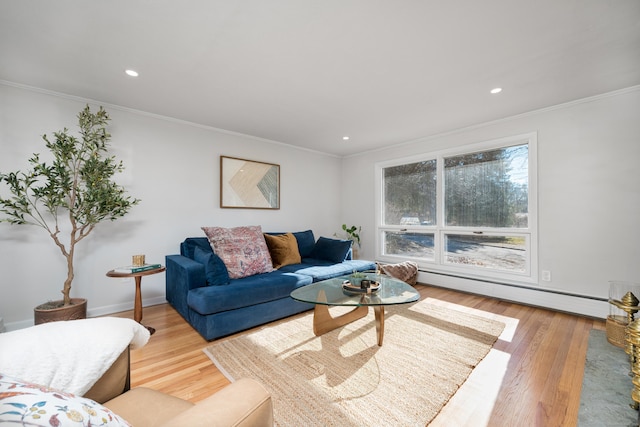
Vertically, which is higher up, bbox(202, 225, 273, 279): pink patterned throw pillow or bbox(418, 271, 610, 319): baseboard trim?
bbox(202, 225, 273, 279): pink patterned throw pillow

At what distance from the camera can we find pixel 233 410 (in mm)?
705

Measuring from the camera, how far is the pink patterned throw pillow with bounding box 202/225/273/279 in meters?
2.92

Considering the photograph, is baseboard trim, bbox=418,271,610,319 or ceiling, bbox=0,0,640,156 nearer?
ceiling, bbox=0,0,640,156

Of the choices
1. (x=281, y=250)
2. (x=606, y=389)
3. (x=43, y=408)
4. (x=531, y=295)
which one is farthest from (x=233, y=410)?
(x=531, y=295)

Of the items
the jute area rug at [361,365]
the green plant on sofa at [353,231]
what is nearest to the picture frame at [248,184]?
the green plant on sofa at [353,231]

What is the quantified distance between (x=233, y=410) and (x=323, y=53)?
2268 millimetres

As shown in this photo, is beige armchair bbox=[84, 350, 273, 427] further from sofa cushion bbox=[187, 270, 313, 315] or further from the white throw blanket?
sofa cushion bbox=[187, 270, 313, 315]

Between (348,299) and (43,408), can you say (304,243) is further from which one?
(43,408)

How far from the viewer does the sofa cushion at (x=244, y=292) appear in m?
2.31

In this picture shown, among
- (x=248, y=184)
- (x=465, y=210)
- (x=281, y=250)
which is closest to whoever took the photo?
(x=281, y=250)

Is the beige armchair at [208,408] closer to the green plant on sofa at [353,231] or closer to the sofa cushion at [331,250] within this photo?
the sofa cushion at [331,250]

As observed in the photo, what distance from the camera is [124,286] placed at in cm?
307

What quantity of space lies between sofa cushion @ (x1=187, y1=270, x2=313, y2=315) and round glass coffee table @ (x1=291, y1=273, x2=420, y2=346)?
456 millimetres

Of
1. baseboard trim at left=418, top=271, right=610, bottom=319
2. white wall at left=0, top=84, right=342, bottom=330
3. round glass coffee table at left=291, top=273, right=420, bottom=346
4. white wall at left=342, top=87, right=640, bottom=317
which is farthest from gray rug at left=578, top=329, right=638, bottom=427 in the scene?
white wall at left=0, top=84, right=342, bottom=330
